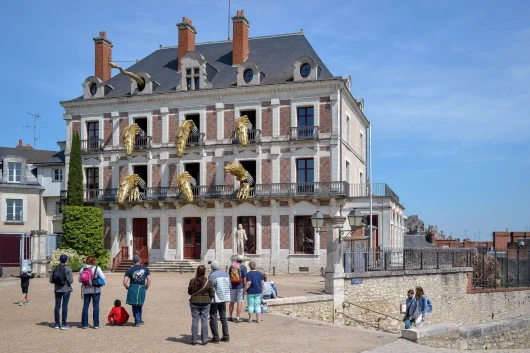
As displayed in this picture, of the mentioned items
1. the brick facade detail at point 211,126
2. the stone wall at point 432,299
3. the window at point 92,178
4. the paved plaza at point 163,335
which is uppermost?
the brick facade detail at point 211,126

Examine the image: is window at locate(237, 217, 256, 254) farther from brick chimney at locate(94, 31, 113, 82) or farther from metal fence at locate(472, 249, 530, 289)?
brick chimney at locate(94, 31, 113, 82)

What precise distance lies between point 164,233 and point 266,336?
21.5m

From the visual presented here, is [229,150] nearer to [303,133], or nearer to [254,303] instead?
[303,133]

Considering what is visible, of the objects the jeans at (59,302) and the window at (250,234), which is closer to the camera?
the jeans at (59,302)

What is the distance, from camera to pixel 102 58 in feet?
125

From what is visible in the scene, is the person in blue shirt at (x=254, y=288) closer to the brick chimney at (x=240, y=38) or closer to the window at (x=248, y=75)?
the window at (x=248, y=75)

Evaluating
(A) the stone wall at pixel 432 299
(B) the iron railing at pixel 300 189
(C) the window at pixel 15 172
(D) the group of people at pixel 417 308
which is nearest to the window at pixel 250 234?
(B) the iron railing at pixel 300 189

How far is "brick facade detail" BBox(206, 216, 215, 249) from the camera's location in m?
33.5

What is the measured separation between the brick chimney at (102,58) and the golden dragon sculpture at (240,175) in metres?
11.4

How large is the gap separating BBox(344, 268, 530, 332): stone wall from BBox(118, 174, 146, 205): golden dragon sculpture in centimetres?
1637

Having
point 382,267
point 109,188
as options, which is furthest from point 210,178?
point 382,267

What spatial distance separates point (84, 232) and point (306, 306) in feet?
60.7

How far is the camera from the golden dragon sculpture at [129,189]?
113 feet

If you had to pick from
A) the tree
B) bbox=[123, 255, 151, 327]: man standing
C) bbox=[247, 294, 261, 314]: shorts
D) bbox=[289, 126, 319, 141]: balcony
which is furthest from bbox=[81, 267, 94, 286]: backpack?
the tree
